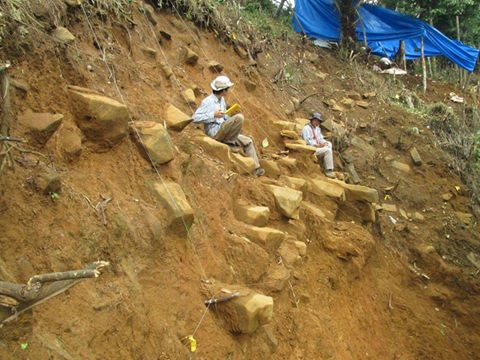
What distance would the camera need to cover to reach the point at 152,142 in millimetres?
3543

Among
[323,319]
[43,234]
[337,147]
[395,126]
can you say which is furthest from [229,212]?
[395,126]

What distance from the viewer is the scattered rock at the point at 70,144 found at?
302 cm

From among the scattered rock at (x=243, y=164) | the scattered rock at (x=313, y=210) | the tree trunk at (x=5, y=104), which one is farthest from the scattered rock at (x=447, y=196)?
the tree trunk at (x=5, y=104)

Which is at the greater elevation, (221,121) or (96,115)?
(96,115)

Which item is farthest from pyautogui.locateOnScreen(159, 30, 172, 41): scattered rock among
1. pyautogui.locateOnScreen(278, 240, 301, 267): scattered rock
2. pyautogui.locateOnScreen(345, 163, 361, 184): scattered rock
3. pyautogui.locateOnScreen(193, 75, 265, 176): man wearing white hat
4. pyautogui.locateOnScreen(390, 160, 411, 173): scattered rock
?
pyautogui.locateOnScreen(390, 160, 411, 173): scattered rock

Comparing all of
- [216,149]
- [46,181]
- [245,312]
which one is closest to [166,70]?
[216,149]

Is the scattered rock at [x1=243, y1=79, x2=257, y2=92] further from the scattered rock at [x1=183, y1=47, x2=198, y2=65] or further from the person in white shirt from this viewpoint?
the scattered rock at [x1=183, y1=47, x2=198, y2=65]

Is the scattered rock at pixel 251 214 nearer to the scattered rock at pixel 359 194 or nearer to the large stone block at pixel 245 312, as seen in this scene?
the large stone block at pixel 245 312

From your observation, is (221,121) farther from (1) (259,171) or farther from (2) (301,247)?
(2) (301,247)

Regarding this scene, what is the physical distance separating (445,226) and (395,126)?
247cm

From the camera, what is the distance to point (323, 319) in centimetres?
459

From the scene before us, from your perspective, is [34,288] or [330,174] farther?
[330,174]

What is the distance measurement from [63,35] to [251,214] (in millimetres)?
2207

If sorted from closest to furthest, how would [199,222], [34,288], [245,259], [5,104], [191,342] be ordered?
[34,288] → [5,104] → [191,342] → [199,222] → [245,259]
